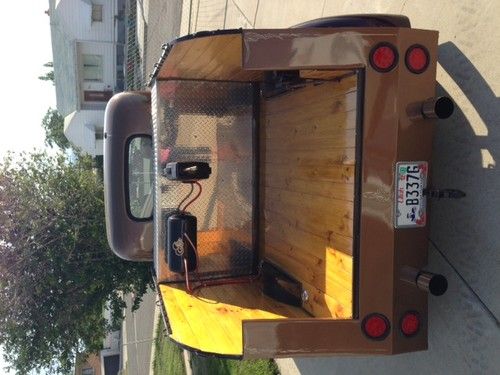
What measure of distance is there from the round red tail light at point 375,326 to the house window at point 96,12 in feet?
62.0

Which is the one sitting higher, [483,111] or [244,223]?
[483,111]

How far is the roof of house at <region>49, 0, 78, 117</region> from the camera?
19.9 m

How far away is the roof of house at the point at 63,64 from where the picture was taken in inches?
782

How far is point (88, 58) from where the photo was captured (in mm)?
20188

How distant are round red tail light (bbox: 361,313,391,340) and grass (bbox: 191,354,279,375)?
335 cm

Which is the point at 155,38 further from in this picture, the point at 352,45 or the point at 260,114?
the point at 352,45

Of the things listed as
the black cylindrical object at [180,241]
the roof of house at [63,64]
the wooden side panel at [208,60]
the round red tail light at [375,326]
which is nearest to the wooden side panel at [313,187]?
the round red tail light at [375,326]

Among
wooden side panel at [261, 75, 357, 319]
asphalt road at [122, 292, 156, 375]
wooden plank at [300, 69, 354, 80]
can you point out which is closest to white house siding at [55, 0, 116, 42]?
asphalt road at [122, 292, 156, 375]

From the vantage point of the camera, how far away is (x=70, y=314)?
8.86 metres

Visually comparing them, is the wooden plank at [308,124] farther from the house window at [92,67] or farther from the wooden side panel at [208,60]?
the house window at [92,67]

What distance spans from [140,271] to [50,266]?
60.1 inches

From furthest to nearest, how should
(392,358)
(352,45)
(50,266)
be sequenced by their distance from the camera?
(50,266) → (392,358) → (352,45)

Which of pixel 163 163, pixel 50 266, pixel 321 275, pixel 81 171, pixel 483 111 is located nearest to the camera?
pixel 483 111

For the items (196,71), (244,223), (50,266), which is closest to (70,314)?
(50,266)
